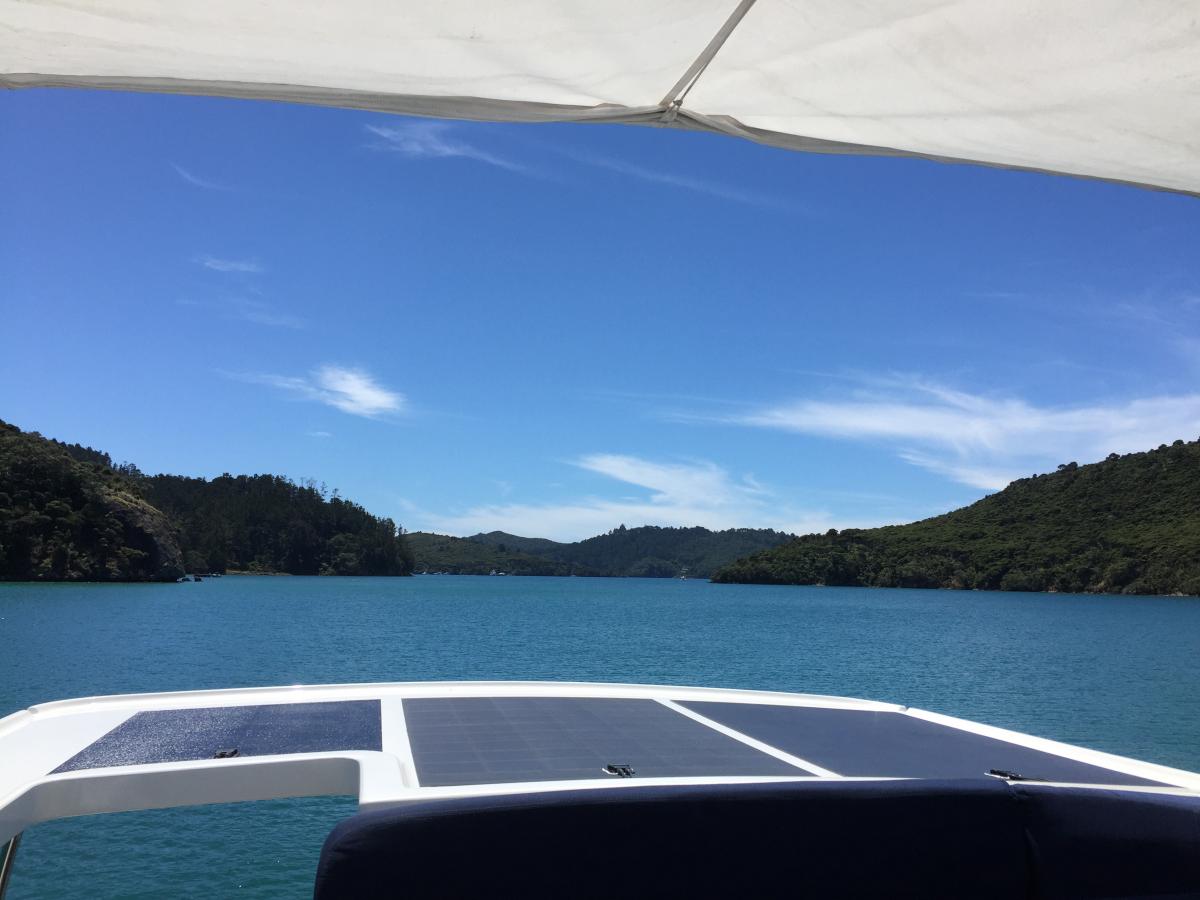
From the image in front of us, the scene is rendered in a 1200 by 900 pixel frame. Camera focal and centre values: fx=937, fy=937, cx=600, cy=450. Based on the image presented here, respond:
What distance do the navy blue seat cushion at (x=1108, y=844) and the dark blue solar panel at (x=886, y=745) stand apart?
1.55 feet

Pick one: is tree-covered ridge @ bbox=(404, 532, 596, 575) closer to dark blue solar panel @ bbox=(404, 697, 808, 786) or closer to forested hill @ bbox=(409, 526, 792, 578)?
forested hill @ bbox=(409, 526, 792, 578)

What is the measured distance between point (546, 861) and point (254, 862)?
8.06 m

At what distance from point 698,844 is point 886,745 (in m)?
1.48

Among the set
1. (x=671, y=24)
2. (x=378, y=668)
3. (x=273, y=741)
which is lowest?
(x=378, y=668)

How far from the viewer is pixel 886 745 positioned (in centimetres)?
283

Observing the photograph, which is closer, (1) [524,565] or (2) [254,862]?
(2) [254,862]

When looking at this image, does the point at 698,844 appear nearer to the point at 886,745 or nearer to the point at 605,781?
the point at 605,781

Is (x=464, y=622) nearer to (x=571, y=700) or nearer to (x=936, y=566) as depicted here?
(x=571, y=700)

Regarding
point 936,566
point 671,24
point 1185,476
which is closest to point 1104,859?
point 671,24

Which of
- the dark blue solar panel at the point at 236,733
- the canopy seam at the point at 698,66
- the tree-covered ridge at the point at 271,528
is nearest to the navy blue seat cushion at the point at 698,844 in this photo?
the dark blue solar panel at the point at 236,733

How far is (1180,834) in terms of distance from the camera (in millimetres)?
Answer: 1780

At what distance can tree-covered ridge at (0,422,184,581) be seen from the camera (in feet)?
199

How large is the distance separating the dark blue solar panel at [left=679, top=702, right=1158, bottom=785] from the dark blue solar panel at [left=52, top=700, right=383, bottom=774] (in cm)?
121

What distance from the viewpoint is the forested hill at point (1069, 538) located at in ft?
241
